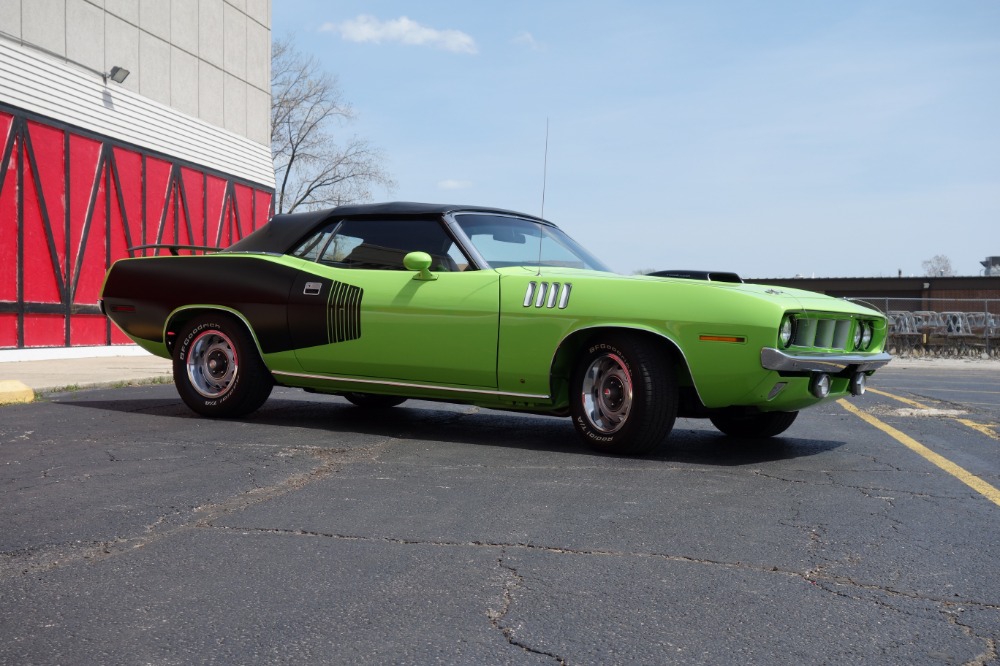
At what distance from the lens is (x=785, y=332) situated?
18.6ft

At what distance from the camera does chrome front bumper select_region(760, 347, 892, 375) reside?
552 cm

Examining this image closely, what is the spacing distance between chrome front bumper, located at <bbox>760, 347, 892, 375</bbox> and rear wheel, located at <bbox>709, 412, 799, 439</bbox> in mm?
772

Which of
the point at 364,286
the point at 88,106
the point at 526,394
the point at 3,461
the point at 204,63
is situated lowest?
the point at 3,461

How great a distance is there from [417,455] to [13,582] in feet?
9.31

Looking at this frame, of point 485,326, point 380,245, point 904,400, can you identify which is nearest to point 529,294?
point 485,326

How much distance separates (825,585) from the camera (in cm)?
338

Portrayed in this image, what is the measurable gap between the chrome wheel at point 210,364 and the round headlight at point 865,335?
167 inches

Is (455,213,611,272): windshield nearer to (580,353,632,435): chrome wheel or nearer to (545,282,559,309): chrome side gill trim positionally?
(545,282,559,309): chrome side gill trim

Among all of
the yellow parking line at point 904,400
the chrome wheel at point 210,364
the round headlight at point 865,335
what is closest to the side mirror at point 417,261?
the chrome wheel at point 210,364

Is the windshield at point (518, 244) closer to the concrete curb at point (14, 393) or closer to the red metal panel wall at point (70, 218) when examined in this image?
the concrete curb at point (14, 393)

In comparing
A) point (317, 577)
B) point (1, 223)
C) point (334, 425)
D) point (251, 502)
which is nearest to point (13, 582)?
point (317, 577)

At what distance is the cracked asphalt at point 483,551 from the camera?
2.81 meters

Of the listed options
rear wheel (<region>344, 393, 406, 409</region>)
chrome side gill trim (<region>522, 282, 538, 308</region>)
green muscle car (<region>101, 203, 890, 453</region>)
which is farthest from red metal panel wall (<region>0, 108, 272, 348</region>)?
chrome side gill trim (<region>522, 282, 538, 308</region>)

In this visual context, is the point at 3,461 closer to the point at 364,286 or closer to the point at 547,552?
the point at 364,286
